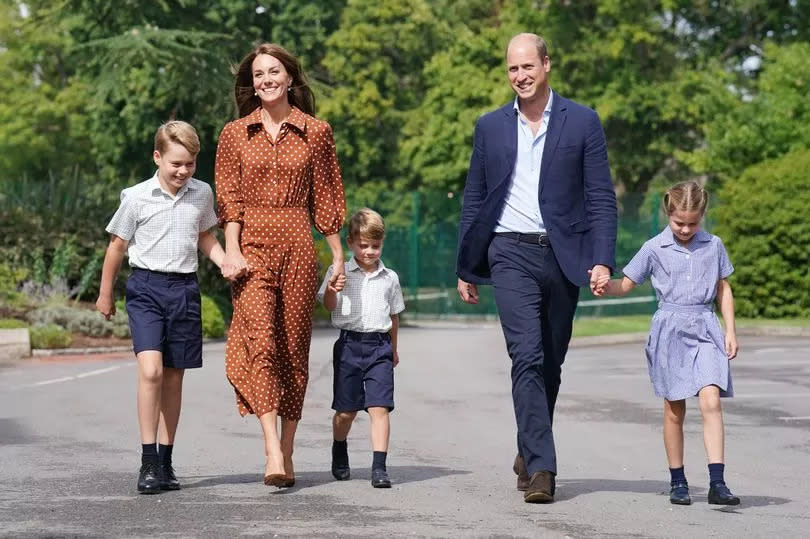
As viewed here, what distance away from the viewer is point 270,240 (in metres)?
7.83

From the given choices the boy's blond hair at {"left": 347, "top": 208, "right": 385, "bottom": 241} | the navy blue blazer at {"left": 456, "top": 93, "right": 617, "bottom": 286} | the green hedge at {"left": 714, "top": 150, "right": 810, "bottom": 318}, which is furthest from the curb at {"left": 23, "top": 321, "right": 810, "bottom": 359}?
the navy blue blazer at {"left": 456, "top": 93, "right": 617, "bottom": 286}

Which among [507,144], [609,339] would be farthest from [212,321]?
[507,144]

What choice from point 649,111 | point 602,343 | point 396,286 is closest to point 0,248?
point 602,343

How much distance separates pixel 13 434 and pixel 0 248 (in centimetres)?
1338

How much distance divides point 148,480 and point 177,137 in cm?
163

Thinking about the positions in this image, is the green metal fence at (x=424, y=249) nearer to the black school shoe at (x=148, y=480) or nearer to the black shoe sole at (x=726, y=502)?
the black school shoe at (x=148, y=480)

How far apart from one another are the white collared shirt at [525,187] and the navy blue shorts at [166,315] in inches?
60.2

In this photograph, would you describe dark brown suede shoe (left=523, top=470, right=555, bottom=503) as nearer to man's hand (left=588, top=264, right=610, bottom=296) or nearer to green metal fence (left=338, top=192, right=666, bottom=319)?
man's hand (left=588, top=264, right=610, bottom=296)

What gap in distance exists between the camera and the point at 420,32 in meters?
48.8

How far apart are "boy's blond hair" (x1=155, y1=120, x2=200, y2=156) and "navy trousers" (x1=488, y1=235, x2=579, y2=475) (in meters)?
1.52

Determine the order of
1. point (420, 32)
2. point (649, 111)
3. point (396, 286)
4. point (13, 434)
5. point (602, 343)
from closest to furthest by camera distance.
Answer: point (396, 286) → point (13, 434) → point (602, 343) → point (649, 111) → point (420, 32)

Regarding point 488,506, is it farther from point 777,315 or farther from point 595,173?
point 777,315

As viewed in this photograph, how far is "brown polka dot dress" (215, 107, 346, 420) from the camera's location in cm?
782

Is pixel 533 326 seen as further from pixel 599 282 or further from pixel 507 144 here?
pixel 507 144
